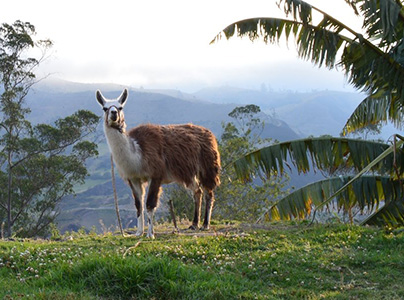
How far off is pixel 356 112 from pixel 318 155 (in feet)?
4.49

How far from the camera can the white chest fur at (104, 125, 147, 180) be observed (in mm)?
10047

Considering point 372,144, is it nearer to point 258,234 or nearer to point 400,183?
point 400,183

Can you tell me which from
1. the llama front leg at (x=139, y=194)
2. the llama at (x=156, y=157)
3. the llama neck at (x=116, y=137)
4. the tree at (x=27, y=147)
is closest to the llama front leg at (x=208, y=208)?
the llama at (x=156, y=157)

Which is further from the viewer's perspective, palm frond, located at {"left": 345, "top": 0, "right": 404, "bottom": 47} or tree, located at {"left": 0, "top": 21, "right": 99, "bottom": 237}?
tree, located at {"left": 0, "top": 21, "right": 99, "bottom": 237}

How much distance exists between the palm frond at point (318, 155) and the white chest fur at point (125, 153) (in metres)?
2.15

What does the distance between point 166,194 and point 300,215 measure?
17.3 metres

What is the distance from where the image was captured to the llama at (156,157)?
10.1 metres

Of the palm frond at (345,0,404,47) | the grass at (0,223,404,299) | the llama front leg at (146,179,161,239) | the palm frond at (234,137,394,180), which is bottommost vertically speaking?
the grass at (0,223,404,299)

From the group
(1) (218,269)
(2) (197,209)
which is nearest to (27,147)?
(2) (197,209)

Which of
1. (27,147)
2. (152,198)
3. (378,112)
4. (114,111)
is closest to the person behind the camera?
(378,112)

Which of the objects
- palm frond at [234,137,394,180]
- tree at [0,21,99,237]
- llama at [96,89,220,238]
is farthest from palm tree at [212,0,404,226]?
tree at [0,21,99,237]

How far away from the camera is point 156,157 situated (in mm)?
10578

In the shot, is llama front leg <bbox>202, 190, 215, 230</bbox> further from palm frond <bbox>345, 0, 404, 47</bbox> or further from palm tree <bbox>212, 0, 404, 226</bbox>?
palm frond <bbox>345, 0, 404, 47</bbox>

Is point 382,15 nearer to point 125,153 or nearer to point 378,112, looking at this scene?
point 378,112
